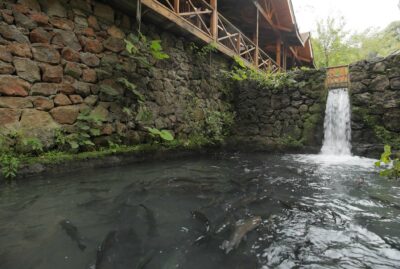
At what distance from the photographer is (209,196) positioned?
3223 millimetres

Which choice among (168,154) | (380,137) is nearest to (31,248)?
(168,154)

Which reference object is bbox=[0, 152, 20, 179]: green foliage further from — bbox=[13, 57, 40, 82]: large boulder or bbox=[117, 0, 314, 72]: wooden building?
bbox=[117, 0, 314, 72]: wooden building

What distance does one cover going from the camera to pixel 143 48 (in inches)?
233

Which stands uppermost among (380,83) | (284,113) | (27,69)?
(380,83)

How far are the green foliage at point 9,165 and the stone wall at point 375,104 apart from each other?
329 inches

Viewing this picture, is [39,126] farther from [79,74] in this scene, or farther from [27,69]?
[79,74]

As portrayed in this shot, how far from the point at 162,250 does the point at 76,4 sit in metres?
5.22

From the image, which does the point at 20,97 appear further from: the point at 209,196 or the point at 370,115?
the point at 370,115

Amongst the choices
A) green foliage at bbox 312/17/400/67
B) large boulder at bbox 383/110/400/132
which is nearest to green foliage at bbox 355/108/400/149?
large boulder at bbox 383/110/400/132

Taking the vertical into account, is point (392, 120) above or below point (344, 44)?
below

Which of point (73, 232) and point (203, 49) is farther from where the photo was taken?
point (203, 49)

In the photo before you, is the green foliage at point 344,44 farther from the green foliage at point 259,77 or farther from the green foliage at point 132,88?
the green foliage at point 132,88

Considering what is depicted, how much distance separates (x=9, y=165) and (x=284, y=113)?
8.04 metres

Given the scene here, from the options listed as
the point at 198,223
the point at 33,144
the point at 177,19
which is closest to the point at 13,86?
the point at 33,144
